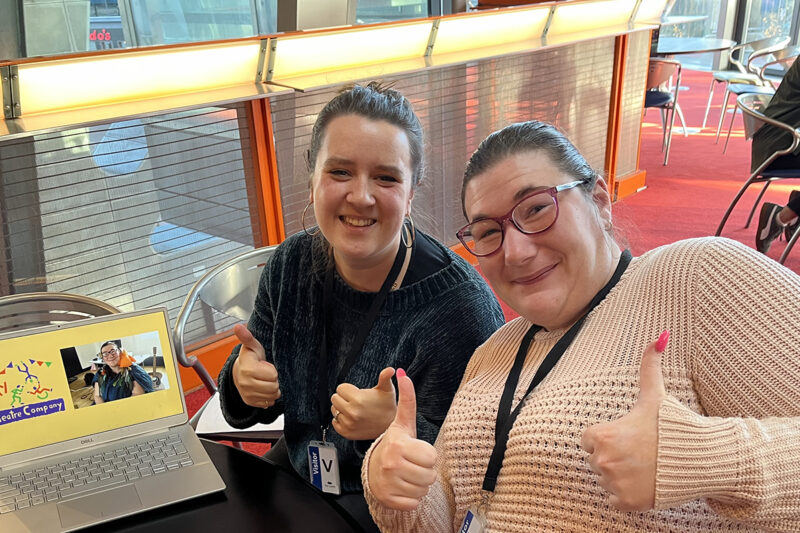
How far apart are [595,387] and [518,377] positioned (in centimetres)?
15

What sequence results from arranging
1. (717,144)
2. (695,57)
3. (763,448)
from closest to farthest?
(763,448)
(717,144)
(695,57)

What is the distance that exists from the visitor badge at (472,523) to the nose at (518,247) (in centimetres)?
40

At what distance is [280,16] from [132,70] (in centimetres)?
165

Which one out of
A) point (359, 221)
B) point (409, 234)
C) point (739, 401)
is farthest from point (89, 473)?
point (739, 401)

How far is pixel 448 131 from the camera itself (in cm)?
378

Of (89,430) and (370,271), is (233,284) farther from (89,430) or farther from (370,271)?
(89,430)

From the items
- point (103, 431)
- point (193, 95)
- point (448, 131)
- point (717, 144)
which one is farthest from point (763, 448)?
point (717, 144)

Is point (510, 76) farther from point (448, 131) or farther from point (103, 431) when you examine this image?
point (103, 431)

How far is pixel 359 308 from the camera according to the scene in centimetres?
150

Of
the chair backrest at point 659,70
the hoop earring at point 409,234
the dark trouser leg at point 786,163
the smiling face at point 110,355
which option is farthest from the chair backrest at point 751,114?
the smiling face at point 110,355

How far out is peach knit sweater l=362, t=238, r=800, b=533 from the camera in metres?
0.84

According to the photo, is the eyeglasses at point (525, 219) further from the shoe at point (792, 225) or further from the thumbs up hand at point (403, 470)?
the shoe at point (792, 225)

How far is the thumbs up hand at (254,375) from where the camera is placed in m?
1.39

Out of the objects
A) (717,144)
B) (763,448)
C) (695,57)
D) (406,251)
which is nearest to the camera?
(763,448)
